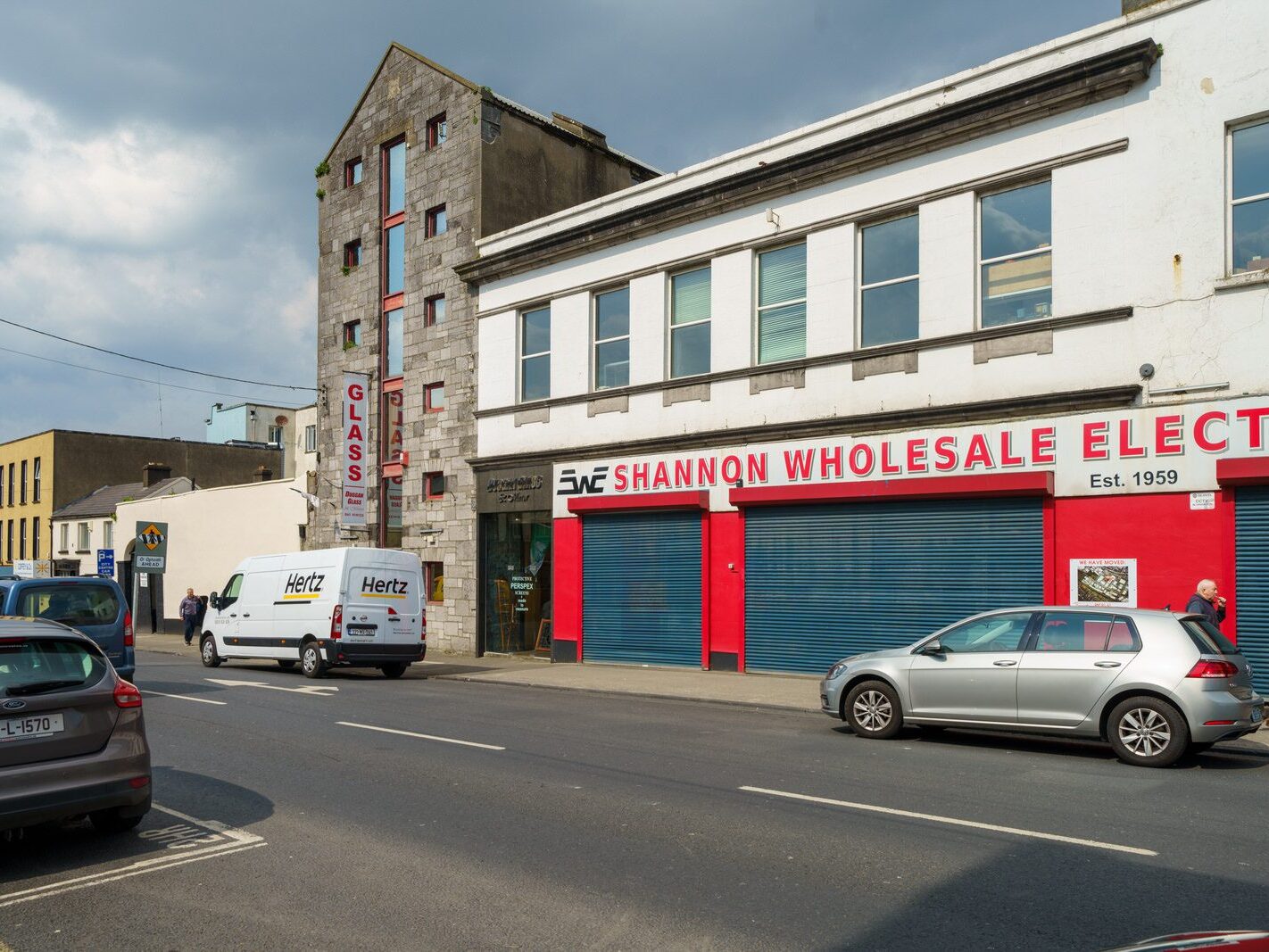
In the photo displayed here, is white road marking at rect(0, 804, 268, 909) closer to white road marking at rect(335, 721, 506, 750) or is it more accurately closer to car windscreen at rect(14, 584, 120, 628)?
white road marking at rect(335, 721, 506, 750)

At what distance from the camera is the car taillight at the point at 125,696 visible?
6.76 metres

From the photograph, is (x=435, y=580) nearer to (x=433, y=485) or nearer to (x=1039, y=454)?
(x=433, y=485)

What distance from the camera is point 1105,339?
15.3 meters

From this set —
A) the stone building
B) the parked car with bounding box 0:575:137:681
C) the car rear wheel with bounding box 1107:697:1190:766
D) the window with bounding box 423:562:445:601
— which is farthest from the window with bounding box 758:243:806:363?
the parked car with bounding box 0:575:137:681

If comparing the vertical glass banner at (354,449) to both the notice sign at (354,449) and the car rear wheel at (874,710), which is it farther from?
the car rear wheel at (874,710)

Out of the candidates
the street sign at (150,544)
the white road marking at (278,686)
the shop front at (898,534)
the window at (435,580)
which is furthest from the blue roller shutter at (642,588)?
the street sign at (150,544)

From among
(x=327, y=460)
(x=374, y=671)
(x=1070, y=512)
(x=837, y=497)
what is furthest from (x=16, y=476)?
(x=1070, y=512)

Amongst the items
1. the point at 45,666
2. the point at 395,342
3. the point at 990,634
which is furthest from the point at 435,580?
the point at 45,666

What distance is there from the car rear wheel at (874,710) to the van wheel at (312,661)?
36.3 feet

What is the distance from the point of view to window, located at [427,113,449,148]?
1066 inches

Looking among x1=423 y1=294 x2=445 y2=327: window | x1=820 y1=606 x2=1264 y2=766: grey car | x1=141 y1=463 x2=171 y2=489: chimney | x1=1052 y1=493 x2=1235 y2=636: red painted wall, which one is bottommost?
x1=820 y1=606 x2=1264 y2=766: grey car

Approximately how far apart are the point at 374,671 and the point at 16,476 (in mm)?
47940

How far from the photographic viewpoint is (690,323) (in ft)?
69.3

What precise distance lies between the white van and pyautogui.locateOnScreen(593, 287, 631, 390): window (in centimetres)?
559
